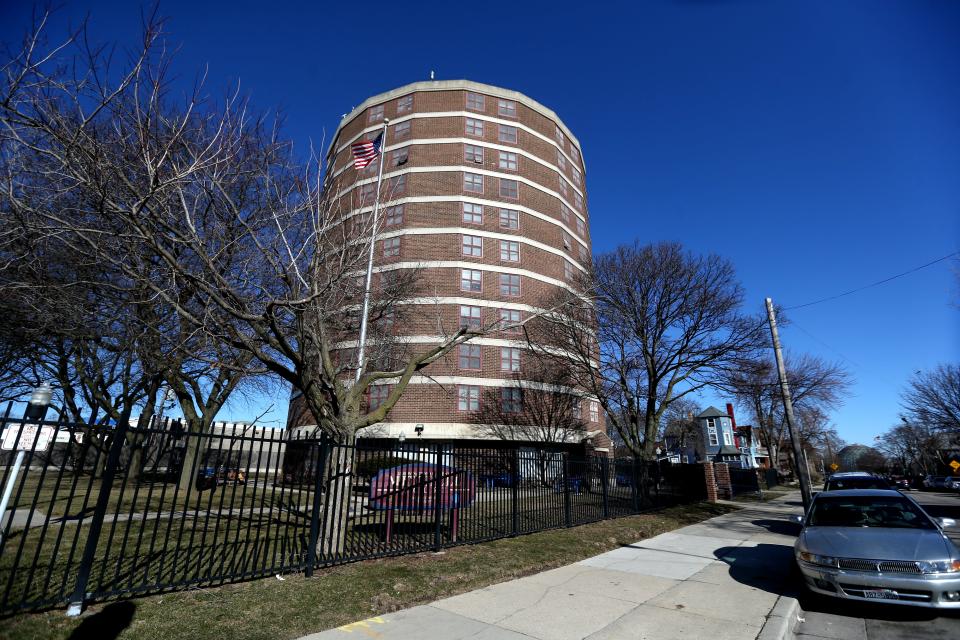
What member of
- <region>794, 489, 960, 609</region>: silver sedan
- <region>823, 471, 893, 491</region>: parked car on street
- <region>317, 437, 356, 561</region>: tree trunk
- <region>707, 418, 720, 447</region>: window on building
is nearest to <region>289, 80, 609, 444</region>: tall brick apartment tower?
<region>823, 471, 893, 491</region>: parked car on street

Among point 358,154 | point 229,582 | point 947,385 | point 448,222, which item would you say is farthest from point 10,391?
point 947,385

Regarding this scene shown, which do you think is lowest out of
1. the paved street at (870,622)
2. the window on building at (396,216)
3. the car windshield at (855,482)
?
the paved street at (870,622)

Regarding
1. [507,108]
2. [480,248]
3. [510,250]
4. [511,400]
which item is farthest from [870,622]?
[507,108]

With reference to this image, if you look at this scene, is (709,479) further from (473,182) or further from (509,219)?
(473,182)

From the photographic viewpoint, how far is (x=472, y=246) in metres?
31.6

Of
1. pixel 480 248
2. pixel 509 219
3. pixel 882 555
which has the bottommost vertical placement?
pixel 882 555

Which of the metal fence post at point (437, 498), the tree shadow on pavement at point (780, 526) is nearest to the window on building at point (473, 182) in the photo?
the tree shadow on pavement at point (780, 526)

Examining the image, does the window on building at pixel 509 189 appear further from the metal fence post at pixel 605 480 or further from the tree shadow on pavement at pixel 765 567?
the tree shadow on pavement at pixel 765 567

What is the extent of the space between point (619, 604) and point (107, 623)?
236 inches

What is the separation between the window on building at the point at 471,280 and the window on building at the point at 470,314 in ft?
4.38

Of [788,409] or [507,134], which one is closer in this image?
[788,409]

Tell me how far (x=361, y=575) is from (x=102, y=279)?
1249 cm

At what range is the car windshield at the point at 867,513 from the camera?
709 cm

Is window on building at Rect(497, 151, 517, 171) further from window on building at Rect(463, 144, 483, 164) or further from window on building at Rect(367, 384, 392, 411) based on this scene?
window on building at Rect(367, 384, 392, 411)
